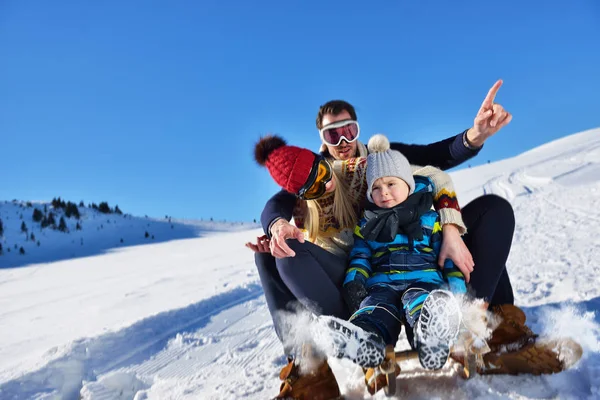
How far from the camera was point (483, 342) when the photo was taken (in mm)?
1727

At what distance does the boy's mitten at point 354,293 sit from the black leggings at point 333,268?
5 centimetres

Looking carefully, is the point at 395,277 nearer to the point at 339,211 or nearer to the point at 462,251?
the point at 462,251

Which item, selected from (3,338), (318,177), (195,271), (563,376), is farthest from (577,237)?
(3,338)

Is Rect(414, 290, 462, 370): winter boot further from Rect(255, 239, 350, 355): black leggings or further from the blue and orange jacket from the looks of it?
Rect(255, 239, 350, 355): black leggings

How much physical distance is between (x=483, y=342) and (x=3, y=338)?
A: 409cm

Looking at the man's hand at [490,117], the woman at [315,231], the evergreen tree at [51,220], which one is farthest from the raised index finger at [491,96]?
the evergreen tree at [51,220]

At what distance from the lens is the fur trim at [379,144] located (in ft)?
7.22

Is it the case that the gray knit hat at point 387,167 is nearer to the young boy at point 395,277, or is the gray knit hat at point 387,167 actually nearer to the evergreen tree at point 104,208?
the young boy at point 395,277

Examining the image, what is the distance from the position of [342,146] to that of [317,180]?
529 millimetres

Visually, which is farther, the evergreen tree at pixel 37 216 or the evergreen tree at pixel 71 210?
the evergreen tree at pixel 71 210

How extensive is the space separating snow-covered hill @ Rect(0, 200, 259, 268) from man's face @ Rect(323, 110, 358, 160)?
54.6 feet

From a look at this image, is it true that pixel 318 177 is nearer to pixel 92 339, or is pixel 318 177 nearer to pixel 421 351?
pixel 421 351

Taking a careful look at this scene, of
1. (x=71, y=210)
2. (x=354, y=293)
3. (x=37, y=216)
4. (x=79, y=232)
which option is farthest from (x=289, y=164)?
(x=71, y=210)

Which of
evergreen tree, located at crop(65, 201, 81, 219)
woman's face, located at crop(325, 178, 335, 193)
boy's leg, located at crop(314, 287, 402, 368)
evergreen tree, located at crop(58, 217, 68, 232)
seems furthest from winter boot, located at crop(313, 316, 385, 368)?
evergreen tree, located at crop(65, 201, 81, 219)
